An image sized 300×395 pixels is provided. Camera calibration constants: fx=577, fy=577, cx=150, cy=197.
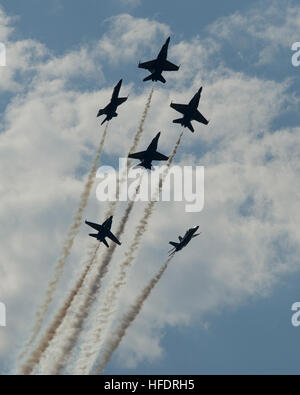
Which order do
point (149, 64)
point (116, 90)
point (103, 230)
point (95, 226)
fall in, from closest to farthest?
point (103, 230) < point (95, 226) < point (149, 64) < point (116, 90)

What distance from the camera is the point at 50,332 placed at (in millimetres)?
91500

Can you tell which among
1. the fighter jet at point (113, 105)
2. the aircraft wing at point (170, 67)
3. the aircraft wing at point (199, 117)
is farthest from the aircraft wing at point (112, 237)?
the aircraft wing at point (170, 67)

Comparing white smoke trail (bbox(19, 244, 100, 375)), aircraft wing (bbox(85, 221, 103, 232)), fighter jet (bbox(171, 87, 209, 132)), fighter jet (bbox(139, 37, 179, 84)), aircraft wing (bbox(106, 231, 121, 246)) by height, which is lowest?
white smoke trail (bbox(19, 244, 100, 375))

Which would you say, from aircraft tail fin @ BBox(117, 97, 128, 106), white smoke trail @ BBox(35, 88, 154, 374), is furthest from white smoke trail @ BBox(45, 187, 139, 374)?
aircraft tail fin @ BBox(117, 97, 128, 106)

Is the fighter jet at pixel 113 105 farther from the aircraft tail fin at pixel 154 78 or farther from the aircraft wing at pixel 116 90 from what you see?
the aircraft tail fin at pixel 154 78

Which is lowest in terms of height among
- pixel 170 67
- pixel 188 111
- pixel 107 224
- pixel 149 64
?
pixel 107 224

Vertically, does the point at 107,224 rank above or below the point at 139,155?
below

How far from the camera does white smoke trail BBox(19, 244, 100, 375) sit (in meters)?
87.5

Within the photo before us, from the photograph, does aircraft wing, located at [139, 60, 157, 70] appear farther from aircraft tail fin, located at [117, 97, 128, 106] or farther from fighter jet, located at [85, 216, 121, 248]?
fighter jet, located at [85, 216, 121, 248]

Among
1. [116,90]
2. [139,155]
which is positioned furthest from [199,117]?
[116,90]

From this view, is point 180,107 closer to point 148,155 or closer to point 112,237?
point 148,155
